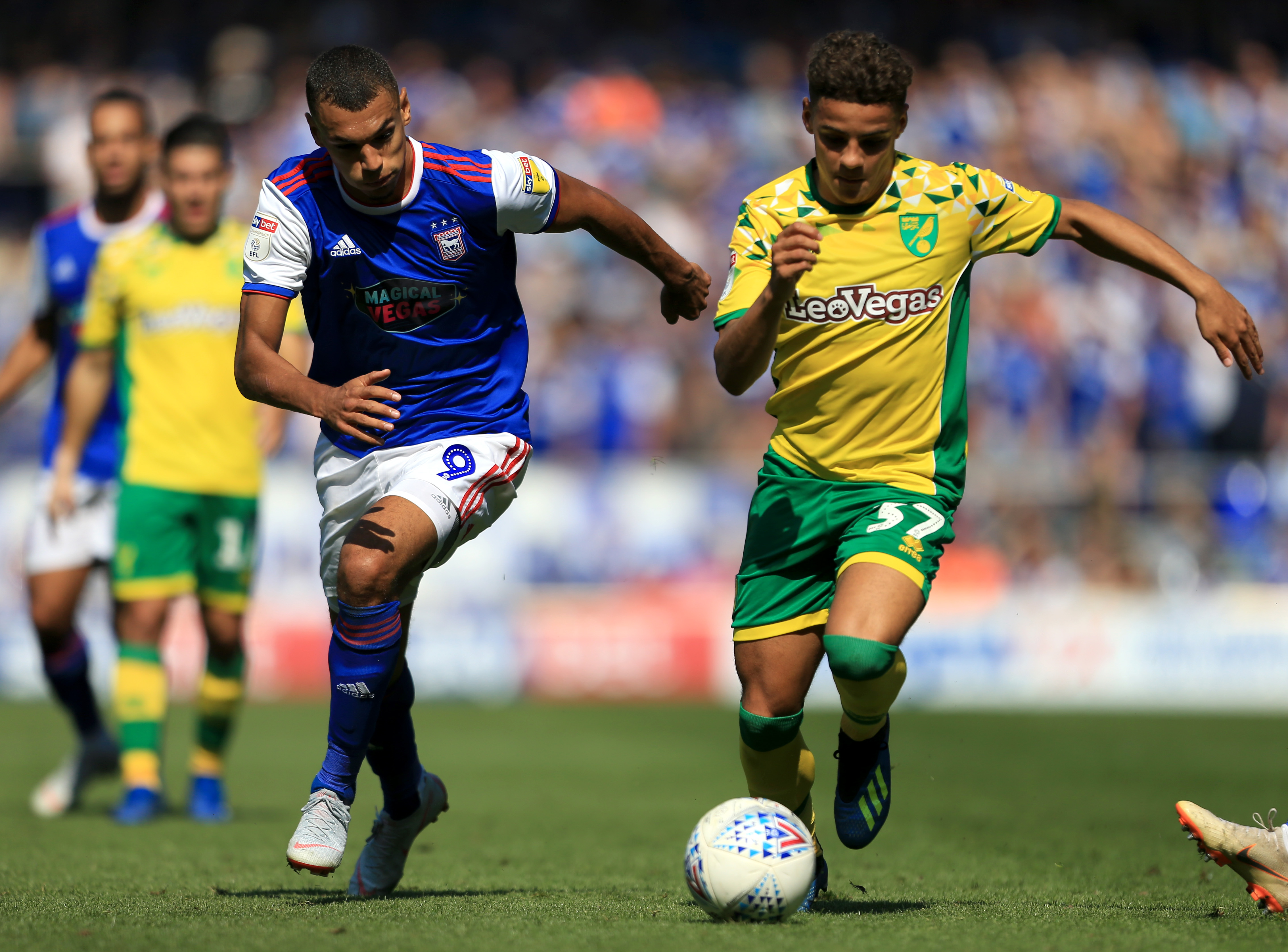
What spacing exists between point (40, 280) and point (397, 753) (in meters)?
4.07

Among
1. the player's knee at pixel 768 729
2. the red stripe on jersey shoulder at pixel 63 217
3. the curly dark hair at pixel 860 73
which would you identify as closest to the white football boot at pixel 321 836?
the player's knee at pixel 768 729

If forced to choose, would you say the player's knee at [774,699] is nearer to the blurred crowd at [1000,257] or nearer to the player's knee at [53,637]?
the player's knee at [53,637]

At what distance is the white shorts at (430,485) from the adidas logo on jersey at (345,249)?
664mm

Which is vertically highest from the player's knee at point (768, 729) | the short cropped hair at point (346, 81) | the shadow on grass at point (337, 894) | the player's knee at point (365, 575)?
the short cropped hair at point (346, 81)

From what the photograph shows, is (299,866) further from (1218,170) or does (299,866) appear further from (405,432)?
(1218,170)

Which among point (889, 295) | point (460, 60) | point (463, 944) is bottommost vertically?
point (463, 944)

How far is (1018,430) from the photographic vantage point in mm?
16109

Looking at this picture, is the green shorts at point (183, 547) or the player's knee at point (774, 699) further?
the green shorts at point (183, 547)

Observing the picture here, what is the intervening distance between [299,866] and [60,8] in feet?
60.8

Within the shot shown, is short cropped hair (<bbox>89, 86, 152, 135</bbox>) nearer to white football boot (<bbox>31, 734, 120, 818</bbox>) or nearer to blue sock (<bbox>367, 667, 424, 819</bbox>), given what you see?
white football boot (<bbox>31, 734, 120, 818</bbox>)

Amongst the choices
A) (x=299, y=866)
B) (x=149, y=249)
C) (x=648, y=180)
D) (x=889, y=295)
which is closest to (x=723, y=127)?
(x=648, y=180)

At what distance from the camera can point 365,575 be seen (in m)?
4.98

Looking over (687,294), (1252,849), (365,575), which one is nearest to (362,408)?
(365,575)

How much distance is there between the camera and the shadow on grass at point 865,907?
194 inches
